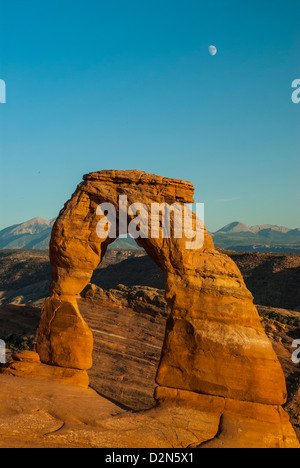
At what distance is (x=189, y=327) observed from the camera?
14188mm

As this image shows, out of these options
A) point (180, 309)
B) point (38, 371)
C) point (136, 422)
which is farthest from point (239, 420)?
point (38, 371)

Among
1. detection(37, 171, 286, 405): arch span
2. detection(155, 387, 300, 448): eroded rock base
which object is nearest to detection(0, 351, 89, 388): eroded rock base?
detection(37, 171, 286, 405): arch span

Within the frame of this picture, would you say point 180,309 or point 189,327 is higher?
point 180,309

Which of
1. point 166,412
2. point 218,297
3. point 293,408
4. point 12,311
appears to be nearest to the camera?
point 166,412

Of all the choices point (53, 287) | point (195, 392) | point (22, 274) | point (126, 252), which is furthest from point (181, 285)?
point (126, 252)

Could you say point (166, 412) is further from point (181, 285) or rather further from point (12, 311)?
point (12, 311)

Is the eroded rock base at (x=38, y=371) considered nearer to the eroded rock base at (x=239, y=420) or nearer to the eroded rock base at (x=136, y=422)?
the eroded rock base at (x=136, y=422)

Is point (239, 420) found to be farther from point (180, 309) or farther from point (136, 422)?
point (180, 309)

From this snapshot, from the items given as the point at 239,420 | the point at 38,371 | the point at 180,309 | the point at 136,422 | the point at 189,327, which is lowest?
the point at 239,420

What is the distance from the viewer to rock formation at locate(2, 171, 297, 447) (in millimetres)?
13117

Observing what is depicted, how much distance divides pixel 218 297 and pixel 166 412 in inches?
157

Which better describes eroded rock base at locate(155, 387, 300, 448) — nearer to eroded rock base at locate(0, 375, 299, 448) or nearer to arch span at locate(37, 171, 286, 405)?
eroded rock base at locate(0, 375, 299, 448)

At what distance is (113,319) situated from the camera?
2883 centimetres
